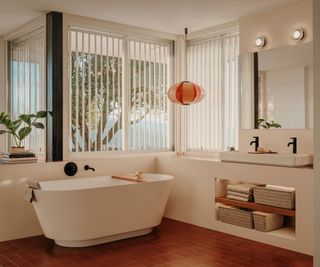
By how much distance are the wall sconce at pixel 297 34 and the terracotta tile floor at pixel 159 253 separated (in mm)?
2260

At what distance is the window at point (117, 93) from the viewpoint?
5.21 m

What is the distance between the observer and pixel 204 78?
582 centimetres

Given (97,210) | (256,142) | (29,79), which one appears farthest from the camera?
(29,79)

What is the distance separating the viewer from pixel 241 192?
15.2 ft

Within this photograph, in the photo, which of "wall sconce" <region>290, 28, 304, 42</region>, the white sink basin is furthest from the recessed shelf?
"wall sconce" <region>290, 28, 304, 42</region>

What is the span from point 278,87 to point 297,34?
2.00 ft

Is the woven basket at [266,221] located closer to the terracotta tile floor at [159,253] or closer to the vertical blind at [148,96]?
the terracotta tile floor at [159,253]

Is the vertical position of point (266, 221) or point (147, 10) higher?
point (147, 10)

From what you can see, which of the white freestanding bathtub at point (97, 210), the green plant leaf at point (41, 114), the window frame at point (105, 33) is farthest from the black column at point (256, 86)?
the green plant leaf at point (41, 114)

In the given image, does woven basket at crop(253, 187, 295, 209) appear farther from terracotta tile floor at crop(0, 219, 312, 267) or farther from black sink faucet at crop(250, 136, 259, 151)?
black sink faucet at crop(250, 136, 259, 151)

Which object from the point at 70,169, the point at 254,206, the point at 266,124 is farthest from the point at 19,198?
the point at 266,124

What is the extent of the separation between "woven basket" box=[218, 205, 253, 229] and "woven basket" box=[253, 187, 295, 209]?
0.21 m

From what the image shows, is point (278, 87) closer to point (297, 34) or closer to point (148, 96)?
point (297, 34)

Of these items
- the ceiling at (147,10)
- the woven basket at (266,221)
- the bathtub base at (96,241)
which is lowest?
the bathtub base at (96,241)
